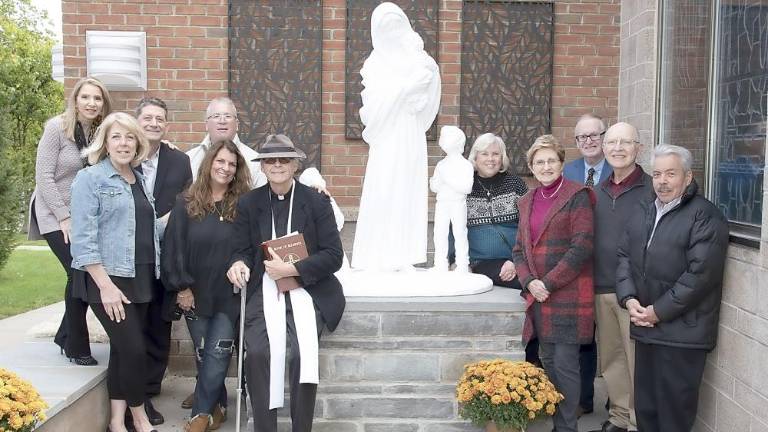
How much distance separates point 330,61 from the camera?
5.99 meters

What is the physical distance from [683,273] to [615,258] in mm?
462

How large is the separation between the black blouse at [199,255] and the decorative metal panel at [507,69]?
2721 mm

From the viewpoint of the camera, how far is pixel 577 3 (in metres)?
6.06

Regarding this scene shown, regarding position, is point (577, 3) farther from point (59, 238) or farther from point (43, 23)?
point (43, 23)

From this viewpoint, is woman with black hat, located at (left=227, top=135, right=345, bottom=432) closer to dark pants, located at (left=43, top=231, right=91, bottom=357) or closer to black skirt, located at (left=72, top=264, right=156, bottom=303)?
black skirt, located at (left=72, top=264, right=156, bottom=303)

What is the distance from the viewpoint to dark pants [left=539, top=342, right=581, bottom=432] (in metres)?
3.81

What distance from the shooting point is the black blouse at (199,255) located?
156 inches

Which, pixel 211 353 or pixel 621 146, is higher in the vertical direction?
pixel 621 146

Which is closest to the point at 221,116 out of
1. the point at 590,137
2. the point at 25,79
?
the point at 590,137

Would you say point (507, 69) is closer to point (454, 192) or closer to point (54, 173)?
point (454, 192)

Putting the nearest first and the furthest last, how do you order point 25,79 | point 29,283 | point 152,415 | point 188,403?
point 152,415 → point 188,403 → point 29,283 → point 25,79

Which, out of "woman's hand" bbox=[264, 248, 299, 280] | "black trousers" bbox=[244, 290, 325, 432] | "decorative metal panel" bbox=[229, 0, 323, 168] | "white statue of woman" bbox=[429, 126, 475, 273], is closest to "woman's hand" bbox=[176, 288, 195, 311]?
"black trousers" bbox=[244, 290, 325, 432]

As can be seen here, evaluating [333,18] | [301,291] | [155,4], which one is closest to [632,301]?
[301,291]

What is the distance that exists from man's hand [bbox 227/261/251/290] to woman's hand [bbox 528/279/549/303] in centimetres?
149
